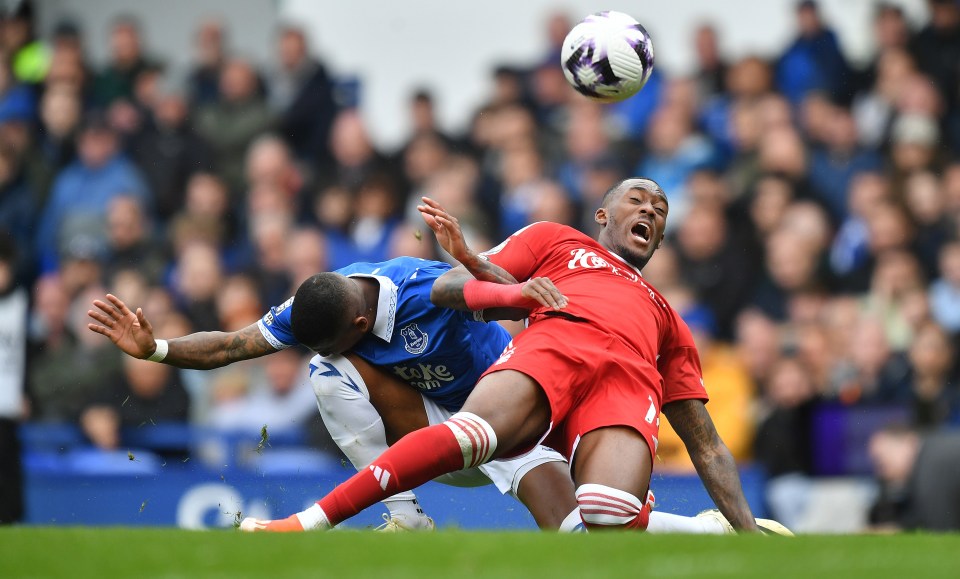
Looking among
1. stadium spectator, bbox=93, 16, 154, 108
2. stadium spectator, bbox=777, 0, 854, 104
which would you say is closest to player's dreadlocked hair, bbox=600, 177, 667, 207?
stadium spectator, bbox=777, 0, 854, 104

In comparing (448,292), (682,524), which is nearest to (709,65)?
(682,524)

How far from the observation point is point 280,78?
13.3 metres

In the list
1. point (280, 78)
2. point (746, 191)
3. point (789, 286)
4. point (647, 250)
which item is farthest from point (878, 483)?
point (280, 78)

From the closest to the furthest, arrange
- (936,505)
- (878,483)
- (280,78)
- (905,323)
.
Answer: (936,505) → (878,483) → (905,323) → (280,78)

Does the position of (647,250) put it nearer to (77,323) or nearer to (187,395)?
(187,395)

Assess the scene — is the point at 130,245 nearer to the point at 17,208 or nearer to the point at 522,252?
the point at 17,208

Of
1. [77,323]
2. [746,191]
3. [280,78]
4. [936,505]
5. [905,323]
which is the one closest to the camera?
[936,505]

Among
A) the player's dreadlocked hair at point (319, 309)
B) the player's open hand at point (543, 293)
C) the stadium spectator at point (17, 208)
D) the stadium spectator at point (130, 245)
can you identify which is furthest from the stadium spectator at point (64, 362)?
the player's open hand at point (543, 293)

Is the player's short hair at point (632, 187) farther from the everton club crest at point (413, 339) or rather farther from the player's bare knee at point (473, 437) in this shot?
the player's bare knee at point (473, 437)

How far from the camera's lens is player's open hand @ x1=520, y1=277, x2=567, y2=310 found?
6.09m

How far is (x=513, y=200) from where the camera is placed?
1185cm

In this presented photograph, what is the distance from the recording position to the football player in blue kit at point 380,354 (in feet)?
21.9

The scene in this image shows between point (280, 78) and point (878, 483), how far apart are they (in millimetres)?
6799

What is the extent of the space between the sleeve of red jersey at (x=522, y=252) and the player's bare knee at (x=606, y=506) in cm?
115
